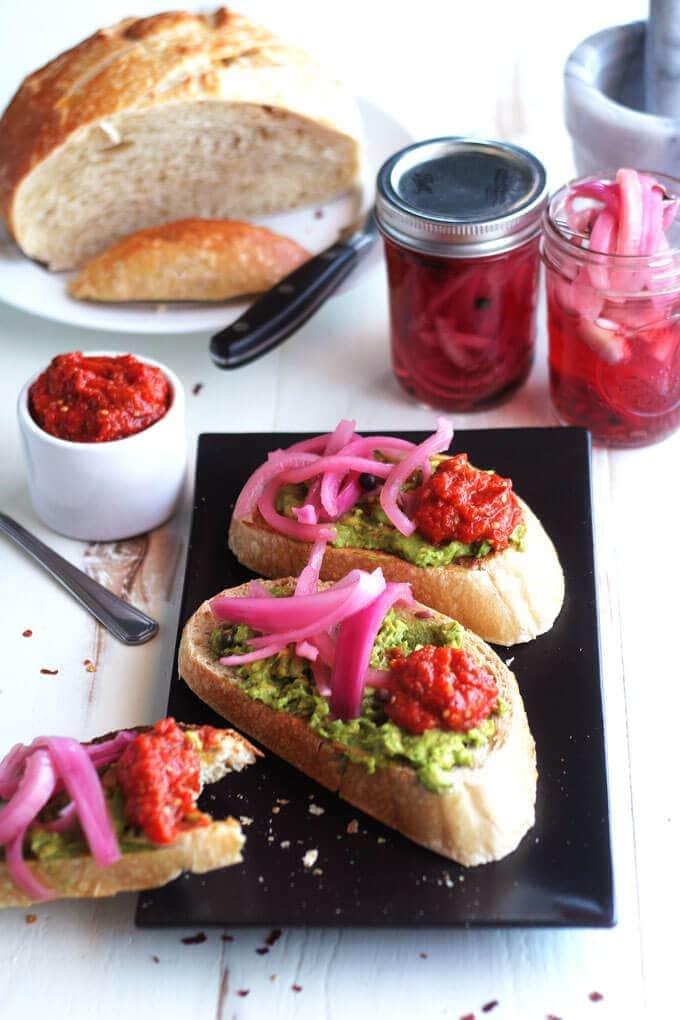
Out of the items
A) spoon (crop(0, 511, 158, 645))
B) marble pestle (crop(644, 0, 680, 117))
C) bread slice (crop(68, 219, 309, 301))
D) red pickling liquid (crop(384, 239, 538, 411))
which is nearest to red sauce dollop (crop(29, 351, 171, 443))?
spoon (crop(0, 511, 158, 645))

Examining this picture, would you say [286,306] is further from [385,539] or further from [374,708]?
[374,708]

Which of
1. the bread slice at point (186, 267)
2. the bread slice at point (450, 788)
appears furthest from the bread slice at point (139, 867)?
the bread slice at point (186, 267)

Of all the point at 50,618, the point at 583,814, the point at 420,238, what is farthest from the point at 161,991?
the point at 420,238

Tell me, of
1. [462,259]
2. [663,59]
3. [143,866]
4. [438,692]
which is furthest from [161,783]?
[663,59]

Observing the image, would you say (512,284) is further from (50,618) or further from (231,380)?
(50,618)

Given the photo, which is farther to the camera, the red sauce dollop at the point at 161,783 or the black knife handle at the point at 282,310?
the black knife handle at the point at 282,310

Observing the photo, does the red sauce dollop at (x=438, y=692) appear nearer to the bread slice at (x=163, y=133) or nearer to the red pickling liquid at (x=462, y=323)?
the red pickling liquid at (x=462, y=323)

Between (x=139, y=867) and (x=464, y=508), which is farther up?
(x=464, y=508)
